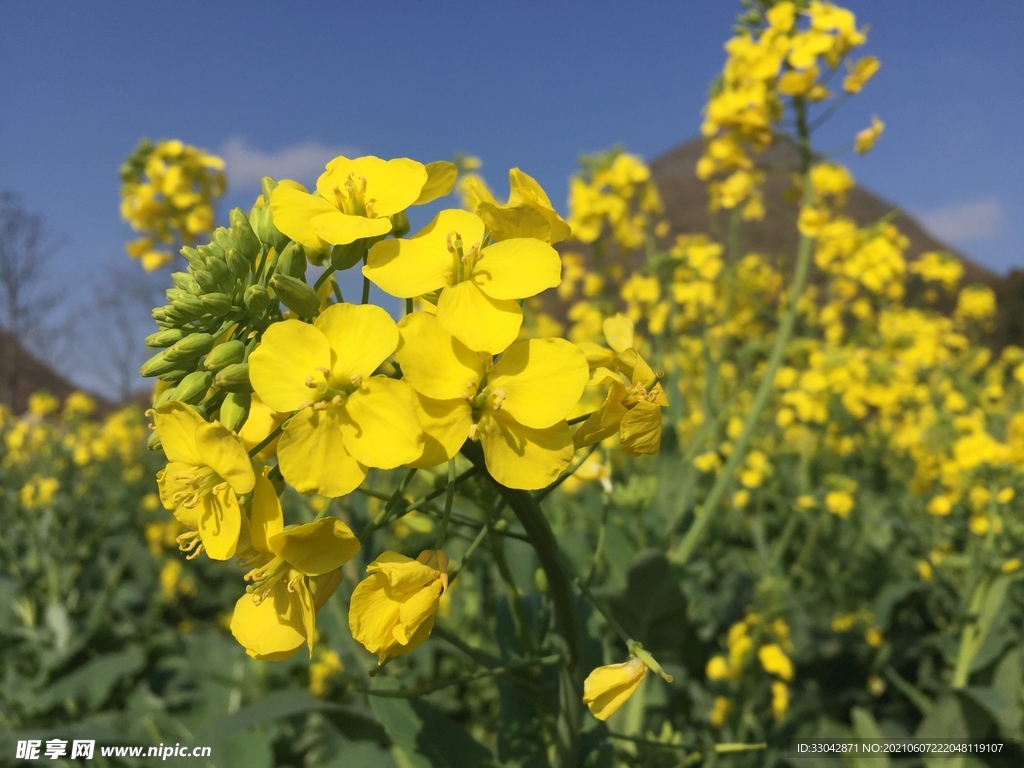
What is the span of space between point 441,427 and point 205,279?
0.37m

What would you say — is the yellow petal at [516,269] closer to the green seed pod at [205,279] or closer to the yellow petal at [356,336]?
the yellow petal at [356,336]

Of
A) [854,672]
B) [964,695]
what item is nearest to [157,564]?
[854,672]

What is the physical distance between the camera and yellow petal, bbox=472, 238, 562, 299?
80 centimetres

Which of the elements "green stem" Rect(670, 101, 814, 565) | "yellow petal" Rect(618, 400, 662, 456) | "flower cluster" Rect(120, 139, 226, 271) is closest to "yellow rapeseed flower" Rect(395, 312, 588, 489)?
"yellow petal" Rect(618, 400, 662, 456)

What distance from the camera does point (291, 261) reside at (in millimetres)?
876

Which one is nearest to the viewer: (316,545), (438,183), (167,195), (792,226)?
(316,545)

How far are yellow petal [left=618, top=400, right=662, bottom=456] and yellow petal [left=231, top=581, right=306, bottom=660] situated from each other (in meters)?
0.48

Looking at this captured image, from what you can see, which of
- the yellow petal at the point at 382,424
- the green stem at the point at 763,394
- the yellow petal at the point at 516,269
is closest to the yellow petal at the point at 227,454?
the yellow petal at the point at 382,424

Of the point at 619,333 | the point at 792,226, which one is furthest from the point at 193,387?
the point at 792,226

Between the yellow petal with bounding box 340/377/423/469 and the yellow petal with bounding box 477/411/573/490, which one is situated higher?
the yellow petal with bounding box 340/377/423/469

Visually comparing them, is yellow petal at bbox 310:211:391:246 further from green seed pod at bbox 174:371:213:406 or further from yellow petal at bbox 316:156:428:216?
green seed pod at bbox 174:371:213:406

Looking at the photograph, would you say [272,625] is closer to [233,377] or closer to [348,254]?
[233,377]

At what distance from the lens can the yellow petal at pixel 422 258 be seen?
0.80m

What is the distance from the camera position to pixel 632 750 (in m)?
1.58
